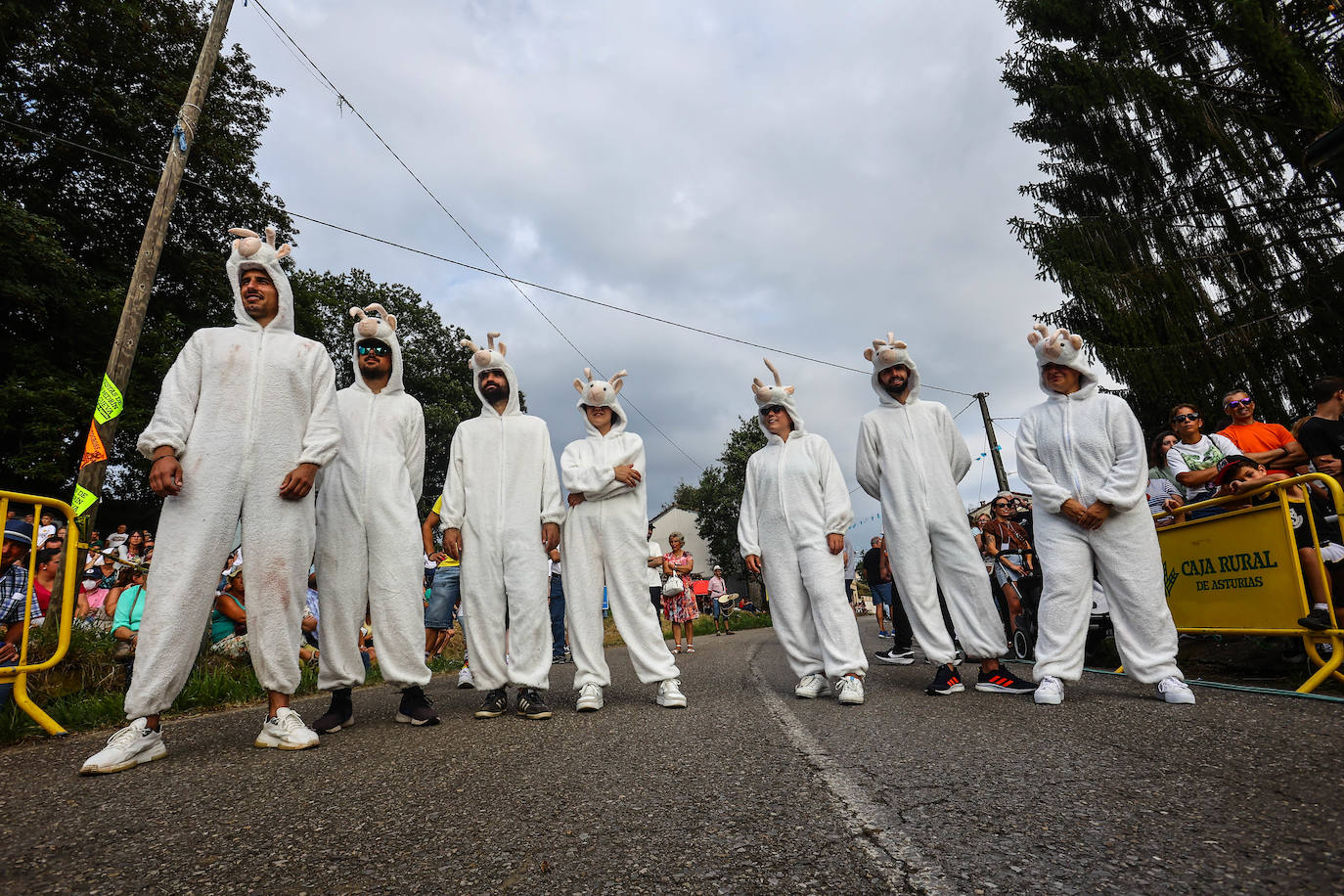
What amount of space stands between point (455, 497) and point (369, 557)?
73cm

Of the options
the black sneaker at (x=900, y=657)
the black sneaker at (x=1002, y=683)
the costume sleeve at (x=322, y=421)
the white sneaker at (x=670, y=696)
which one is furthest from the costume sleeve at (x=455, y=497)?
the black sneaker at (x=900, y=657)

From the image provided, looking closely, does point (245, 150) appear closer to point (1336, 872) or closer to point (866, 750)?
point (866, 750)

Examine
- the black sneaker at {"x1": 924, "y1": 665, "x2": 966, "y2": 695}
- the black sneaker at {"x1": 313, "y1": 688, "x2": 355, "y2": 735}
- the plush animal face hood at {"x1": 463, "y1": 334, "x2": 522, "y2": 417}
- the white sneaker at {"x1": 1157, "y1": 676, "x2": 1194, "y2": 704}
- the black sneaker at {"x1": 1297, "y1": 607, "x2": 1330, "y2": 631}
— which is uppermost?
the plush animal face hood at {"x1": 463, "y1": 334, "x2": 522, "y2": 417}

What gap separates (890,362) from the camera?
5.14 m

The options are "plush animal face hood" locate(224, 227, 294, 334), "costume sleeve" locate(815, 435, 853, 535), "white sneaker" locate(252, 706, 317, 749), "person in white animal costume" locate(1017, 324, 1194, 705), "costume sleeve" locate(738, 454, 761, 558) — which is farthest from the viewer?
"costume sleeve" locate(738, 454, 761, 558)

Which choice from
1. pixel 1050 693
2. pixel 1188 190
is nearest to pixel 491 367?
pixel 1050 693

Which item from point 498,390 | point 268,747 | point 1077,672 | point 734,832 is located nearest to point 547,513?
point 498,390

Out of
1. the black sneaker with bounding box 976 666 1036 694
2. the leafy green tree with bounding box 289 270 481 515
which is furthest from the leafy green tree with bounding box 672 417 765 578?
the black sneaker with bounding box 976 666 1036 694

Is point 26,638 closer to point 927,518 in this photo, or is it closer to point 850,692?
point 850,692

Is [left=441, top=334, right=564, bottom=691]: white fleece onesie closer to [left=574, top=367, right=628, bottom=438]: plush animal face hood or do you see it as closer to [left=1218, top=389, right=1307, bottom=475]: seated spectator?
[left=574, top=367, right=628, bottom=438]: plush animal face hood

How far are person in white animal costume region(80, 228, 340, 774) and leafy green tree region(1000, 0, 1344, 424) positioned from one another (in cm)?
1341

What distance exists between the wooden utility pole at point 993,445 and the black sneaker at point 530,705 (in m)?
20.5

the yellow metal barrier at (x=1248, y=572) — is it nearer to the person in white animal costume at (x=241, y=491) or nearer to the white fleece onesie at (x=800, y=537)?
the white fleece onesie at (x=800, y=537)

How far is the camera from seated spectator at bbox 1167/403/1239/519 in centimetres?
526
